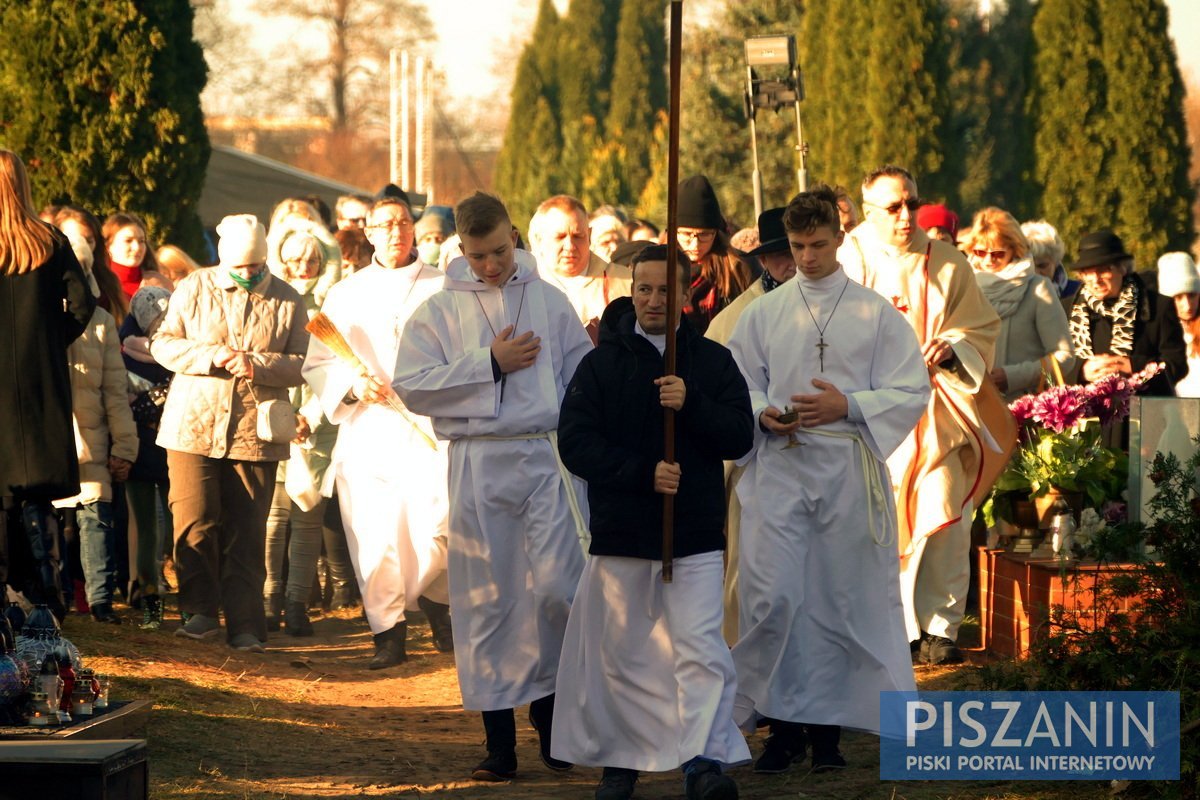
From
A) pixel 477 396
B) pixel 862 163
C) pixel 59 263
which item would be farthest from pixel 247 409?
pixel 862 163

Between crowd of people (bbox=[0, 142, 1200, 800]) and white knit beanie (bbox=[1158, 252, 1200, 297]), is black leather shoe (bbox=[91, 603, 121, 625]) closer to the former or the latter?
crowd of people (bbox=[0, 142, 1200, 800])

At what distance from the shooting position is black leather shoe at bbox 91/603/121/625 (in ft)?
33.5

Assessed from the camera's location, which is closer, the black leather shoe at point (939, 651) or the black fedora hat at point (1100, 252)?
the black leather shoe at point (939, 651)

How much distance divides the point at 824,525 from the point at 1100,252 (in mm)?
4947

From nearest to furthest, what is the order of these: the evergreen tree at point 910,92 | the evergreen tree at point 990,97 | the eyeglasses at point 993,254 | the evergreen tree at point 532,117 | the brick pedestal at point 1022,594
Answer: the brick pedestal at point 1022,594, the eyeglasses at point 993,254, the evergreen tree at point 910,92, the evergreen tree at point 990,97, the evergreen tree at point 532,117

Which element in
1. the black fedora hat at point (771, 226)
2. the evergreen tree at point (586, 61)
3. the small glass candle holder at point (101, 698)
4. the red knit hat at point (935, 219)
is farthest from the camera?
the evergreen tree at point (586, 61)

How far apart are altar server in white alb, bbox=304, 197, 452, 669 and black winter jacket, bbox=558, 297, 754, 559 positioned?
3.03 m

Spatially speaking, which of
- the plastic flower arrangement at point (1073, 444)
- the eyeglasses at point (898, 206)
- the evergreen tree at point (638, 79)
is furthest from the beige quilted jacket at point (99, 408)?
the evergreen tree at point (638, 79)

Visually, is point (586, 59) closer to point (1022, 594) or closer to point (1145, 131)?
point (1145, 131)

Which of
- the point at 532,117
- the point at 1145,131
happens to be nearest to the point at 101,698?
→ the point at 1145,131

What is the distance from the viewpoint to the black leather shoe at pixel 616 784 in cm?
646

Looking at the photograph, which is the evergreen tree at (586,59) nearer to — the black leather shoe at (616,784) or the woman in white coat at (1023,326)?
the woman in white coat at (1023,326)

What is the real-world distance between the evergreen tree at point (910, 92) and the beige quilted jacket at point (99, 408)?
21563 mm

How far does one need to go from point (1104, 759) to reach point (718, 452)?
5.63ft
